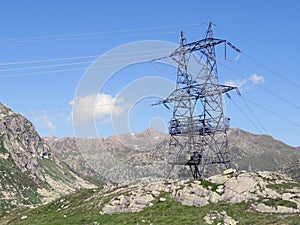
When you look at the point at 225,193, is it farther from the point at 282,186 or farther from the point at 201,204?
the point at 282,186

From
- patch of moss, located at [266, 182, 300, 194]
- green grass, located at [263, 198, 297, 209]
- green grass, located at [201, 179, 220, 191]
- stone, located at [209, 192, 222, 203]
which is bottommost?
green grass, located at [263, 198, 297, 209]

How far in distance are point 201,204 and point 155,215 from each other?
7.63 metres

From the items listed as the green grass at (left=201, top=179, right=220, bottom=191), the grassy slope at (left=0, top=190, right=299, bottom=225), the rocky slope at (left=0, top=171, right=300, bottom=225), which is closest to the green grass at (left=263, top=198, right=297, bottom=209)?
the rocky slope at (left=0, top=171, right=300, bottom=225)

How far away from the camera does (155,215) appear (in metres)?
58.7

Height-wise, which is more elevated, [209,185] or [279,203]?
[209,185]

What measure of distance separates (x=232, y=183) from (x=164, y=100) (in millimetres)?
22234

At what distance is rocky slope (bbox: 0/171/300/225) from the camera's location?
53.6 meters

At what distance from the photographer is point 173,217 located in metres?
56.0

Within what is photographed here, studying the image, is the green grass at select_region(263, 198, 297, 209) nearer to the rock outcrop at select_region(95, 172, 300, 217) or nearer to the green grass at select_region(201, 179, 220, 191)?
the rock outcrop at select_region(95, 172, 300, 217)

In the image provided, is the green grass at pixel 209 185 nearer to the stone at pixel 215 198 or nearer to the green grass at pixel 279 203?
the stone at pixel 215 198

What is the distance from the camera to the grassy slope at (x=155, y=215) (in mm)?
51969

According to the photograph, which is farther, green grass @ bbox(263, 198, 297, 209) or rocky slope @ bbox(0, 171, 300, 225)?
green grass @ bbox(263, 198, 297, 209)

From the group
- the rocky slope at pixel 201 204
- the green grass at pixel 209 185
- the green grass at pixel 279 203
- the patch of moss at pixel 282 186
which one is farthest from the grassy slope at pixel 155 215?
the patch of moss at pixel 282 186

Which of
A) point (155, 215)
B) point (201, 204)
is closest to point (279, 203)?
point (201, 204)
